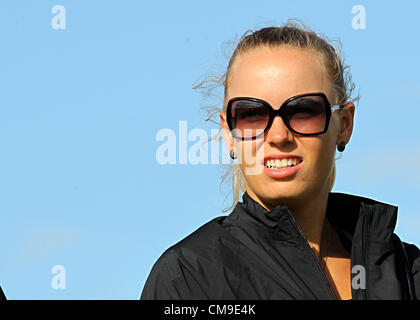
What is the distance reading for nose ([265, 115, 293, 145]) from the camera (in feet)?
18.0

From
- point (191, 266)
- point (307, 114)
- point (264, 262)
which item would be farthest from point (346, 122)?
point (191, 266)

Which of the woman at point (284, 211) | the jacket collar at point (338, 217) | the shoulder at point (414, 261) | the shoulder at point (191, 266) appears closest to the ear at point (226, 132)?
the woman at point (284, 211)

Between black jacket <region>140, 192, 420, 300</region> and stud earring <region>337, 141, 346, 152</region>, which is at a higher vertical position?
stud earring <region>337, 141, 346, 152</region>

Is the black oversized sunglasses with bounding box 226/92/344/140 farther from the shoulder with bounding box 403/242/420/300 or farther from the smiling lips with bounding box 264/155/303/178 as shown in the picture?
the shoulder with bounding box 403/242/420/300

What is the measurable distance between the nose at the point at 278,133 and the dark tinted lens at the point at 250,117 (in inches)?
1.9

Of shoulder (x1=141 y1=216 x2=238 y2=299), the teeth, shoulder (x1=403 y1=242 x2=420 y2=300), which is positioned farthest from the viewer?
shoulder (x1=403 y1=242 x2=420 y2=300)

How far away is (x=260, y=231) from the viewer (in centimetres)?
559

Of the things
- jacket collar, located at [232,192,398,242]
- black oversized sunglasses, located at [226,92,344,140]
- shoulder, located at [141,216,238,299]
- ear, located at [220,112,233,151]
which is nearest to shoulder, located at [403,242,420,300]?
jacket collar, located at [232,192,398,242]

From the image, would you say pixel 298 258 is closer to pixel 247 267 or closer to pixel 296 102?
pixel 247 267

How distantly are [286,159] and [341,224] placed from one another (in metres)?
0.90

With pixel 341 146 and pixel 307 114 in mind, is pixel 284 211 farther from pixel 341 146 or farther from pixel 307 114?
pixel 341 146

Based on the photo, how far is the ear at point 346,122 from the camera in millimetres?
5918

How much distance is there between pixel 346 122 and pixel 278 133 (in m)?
0.67

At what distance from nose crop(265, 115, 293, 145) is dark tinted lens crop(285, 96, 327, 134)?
0.18 ft
